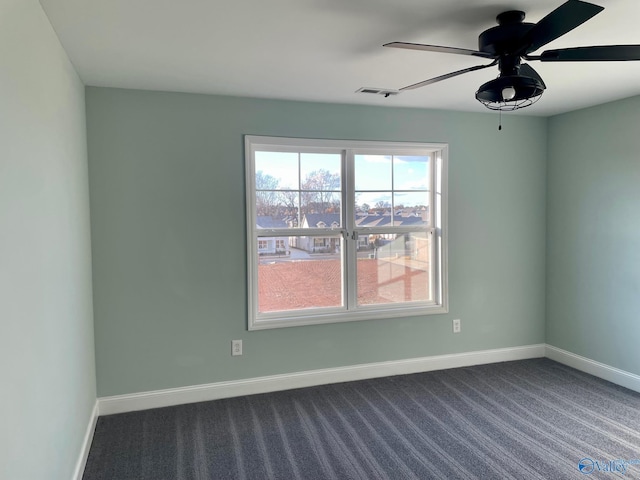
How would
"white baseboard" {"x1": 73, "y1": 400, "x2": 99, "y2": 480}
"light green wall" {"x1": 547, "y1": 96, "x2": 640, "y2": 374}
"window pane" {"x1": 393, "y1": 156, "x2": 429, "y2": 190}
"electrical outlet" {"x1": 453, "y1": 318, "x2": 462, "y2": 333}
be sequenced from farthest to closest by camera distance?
"electrical outlet" {"x1": 453, "y1": 318, "x2": 462, "y2": 333} → "window pane" {"x1": 393, "y1": 156, "x2": 429, "y2": 190} → "light green wall" {"x1": 547, "y1": 96, "x2": 640, "y2": 374} → "white baseboard" {"x1": 73, "y1": 400, "x2": 99, "y2": 480}

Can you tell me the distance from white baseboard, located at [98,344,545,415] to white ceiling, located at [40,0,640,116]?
2285 millimetres

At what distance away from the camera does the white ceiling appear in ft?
6.32

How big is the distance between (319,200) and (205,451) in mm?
2089

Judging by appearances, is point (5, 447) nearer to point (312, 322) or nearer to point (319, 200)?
point (312, 322)

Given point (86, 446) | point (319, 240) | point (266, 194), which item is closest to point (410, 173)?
point (319, 240)

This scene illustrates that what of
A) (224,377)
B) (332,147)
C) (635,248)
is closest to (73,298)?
(224,377)

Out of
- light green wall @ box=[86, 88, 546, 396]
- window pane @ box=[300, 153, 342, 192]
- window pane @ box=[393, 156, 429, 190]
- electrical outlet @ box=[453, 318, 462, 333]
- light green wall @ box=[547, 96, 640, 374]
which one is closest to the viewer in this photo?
light green wall @ box=[86, 88, 546, 396]

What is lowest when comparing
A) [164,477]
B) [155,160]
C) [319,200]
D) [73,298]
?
[164,477]

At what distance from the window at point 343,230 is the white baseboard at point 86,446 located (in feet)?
4.23

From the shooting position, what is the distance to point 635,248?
11.6ft

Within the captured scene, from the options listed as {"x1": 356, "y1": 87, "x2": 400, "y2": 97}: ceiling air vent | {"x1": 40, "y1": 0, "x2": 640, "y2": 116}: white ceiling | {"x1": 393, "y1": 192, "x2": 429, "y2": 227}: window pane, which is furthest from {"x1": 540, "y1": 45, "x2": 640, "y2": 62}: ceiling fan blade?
{"x1": 393, "y1": 192, "x2": 429, "y2": 227}: window pane

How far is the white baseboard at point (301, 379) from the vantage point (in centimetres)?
323
